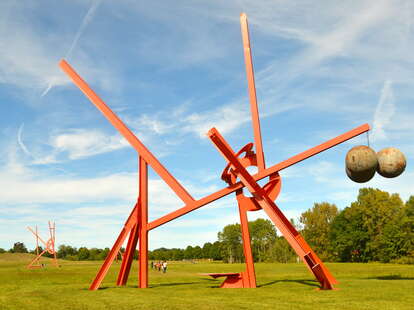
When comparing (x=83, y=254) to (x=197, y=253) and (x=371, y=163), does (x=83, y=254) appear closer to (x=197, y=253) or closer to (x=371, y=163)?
(x=197, y=253)

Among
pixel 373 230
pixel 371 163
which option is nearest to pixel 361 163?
pixel 371 163

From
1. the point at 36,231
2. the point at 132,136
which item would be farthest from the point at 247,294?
the point at 36,231

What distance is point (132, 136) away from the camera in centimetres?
1847

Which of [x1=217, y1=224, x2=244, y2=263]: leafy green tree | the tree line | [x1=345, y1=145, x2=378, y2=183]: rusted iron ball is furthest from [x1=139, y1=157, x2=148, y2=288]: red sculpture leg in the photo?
[x1=217, y1=224, x2=244, y2=263]: leafy green tree

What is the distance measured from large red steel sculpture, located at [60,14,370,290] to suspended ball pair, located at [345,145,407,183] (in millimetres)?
1095

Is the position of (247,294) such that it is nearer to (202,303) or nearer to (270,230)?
(202,303)

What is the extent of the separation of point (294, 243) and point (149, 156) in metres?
7.27

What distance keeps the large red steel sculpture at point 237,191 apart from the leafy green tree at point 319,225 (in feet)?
190

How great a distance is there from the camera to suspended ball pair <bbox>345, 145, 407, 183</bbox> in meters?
14.3

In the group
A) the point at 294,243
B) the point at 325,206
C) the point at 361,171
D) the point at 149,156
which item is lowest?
the point at 294,243

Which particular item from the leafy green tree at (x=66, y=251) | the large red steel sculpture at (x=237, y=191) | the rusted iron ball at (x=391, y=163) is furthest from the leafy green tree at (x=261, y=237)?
the rusted iron ball at (x=391, y=163)

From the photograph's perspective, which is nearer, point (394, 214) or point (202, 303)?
point (202, 303)

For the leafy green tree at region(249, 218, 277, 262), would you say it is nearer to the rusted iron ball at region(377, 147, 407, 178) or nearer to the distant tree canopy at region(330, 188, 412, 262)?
the distant tree canopy at region(330, 188, 412, 262)

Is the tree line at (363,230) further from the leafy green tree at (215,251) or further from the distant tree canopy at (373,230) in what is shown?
the leafy green tree at (215,251)
